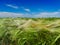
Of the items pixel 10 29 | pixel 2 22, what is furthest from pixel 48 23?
pixel 2 22

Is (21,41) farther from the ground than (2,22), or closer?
closer

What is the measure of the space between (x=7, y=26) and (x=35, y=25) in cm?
54

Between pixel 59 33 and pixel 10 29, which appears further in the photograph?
pixel 10 29

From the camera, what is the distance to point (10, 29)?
9.56ft

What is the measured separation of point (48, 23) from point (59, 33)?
374 millimetres

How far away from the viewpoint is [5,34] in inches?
115

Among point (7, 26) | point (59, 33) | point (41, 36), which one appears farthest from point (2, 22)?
point (59, 33)

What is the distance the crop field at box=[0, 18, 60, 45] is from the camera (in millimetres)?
2424

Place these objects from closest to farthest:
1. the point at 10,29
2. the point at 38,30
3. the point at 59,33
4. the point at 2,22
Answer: the point at 59,33, the point at 38,30, the point at 10,29, the point at 2,22

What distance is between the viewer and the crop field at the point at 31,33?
7.95 ft

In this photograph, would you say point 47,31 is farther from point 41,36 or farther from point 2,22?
point 2,22

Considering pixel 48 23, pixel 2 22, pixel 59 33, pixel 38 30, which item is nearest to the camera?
pixel 59 33

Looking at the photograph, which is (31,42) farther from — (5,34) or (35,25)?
(5,34)

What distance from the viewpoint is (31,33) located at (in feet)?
8.39
